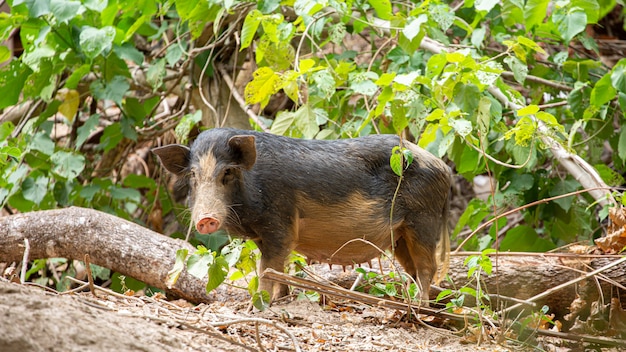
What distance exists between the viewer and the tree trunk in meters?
4.65

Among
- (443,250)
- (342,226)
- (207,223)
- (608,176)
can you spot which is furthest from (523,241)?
(207,223)

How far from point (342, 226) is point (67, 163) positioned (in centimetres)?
291

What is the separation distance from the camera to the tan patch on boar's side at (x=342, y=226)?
4.43 meters

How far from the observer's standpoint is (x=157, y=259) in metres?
5.01

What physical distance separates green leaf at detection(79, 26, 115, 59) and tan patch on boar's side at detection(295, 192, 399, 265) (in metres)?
2.33

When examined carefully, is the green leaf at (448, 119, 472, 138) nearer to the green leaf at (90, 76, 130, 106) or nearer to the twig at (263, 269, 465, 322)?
the twig at (263, 269, 465, 322)

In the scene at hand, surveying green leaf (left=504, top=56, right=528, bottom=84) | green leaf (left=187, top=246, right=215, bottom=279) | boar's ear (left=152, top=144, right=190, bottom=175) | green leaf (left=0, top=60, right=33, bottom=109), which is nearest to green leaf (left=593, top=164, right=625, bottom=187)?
green leaf (left=504, top=56, right=528, bottom=84)

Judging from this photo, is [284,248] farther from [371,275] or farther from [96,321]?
[96,321]

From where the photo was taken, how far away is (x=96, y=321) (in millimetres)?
2730

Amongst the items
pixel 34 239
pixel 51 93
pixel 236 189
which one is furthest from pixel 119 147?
pixel 236 189

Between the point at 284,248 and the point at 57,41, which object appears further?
the point at 57,41

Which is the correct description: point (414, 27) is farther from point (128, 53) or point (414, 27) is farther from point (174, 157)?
point (128, 53)

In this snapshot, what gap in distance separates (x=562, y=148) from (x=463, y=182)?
15.0 ft

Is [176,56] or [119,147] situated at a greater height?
[176,56]
